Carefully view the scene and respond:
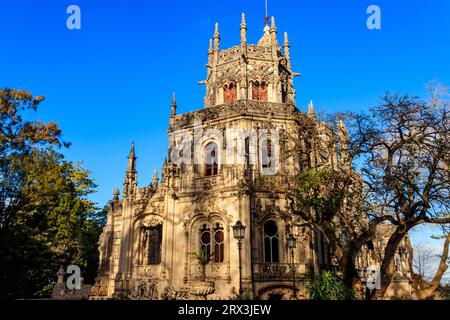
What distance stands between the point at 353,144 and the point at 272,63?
15675 mm

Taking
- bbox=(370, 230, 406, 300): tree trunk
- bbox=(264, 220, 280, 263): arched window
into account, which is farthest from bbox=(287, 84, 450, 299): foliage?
bbox=(264, 220, 280, 263): arched window

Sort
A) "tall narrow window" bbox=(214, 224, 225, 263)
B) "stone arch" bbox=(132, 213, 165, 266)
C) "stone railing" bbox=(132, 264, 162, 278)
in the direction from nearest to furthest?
"tall narrow window" bbox=(214, 224, 225, 263), "stone railing" bbox=(132, 264, 162, 278), "stone arch" bbox=(132, 213, 165, 266)

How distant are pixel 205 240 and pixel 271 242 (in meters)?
4.25

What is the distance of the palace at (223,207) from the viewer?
2292 cm

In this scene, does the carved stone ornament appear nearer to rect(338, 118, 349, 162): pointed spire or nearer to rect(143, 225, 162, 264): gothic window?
rect(143, 225, 162, 264): gothic window

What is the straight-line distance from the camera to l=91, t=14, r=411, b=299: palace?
22.9m

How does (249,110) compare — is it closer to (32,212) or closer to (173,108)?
(173,108)

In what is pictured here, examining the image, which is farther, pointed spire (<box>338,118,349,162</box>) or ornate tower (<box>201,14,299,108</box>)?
ornate tower (<box>201,14,299,108</box>)

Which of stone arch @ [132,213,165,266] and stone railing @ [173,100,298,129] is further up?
stone railing @ [173,100,298,129]

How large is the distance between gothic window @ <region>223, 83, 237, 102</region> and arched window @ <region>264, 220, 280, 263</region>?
433 inches

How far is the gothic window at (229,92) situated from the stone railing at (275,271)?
13.4m

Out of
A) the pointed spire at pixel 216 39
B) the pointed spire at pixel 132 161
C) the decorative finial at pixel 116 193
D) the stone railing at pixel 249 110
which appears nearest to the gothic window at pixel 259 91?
the stone railing at pixel 249 110

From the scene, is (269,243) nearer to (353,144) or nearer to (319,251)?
(319,251)

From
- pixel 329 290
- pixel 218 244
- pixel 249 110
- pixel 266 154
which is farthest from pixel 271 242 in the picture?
pixel 249 110
